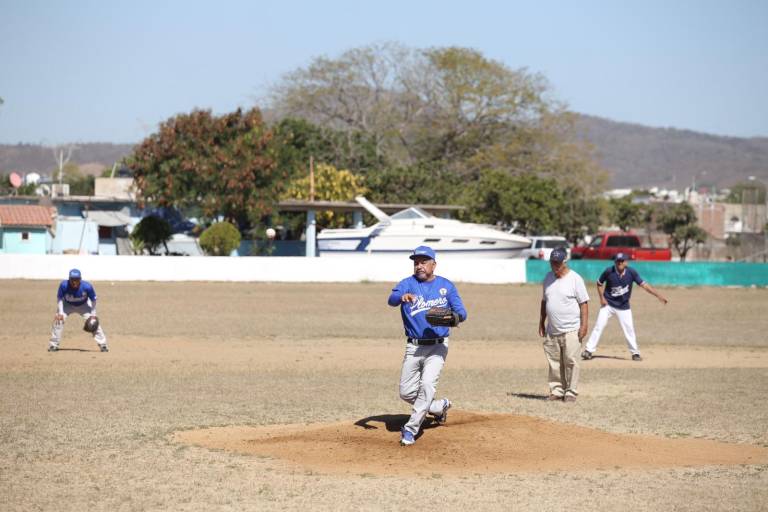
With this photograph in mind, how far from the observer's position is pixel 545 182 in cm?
7231

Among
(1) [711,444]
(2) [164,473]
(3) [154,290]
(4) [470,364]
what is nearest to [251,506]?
(2) [164,473]

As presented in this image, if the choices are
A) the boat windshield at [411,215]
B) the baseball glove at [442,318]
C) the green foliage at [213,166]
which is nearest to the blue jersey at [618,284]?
the baseball glove at [442,318]

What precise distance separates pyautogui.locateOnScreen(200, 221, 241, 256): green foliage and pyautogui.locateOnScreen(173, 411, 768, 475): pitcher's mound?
143ft

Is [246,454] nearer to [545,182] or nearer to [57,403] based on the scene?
[57,403]

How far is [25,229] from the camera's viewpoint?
6488cm

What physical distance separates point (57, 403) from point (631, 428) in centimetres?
746

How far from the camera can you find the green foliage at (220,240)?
2190 inches

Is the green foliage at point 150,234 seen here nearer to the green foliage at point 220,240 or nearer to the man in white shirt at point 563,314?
the green foliage at point 220,240

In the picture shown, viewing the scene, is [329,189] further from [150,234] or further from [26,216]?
[26,216]

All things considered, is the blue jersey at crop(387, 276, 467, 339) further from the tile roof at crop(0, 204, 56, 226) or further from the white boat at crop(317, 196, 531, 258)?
the tile roof at crop(0, 204, 56, 226)

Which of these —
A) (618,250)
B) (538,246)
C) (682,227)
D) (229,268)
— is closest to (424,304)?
(229,268)

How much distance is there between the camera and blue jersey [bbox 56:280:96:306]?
66.5 ft

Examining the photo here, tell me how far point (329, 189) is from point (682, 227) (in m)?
30.5

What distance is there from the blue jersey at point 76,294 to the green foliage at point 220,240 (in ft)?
115
